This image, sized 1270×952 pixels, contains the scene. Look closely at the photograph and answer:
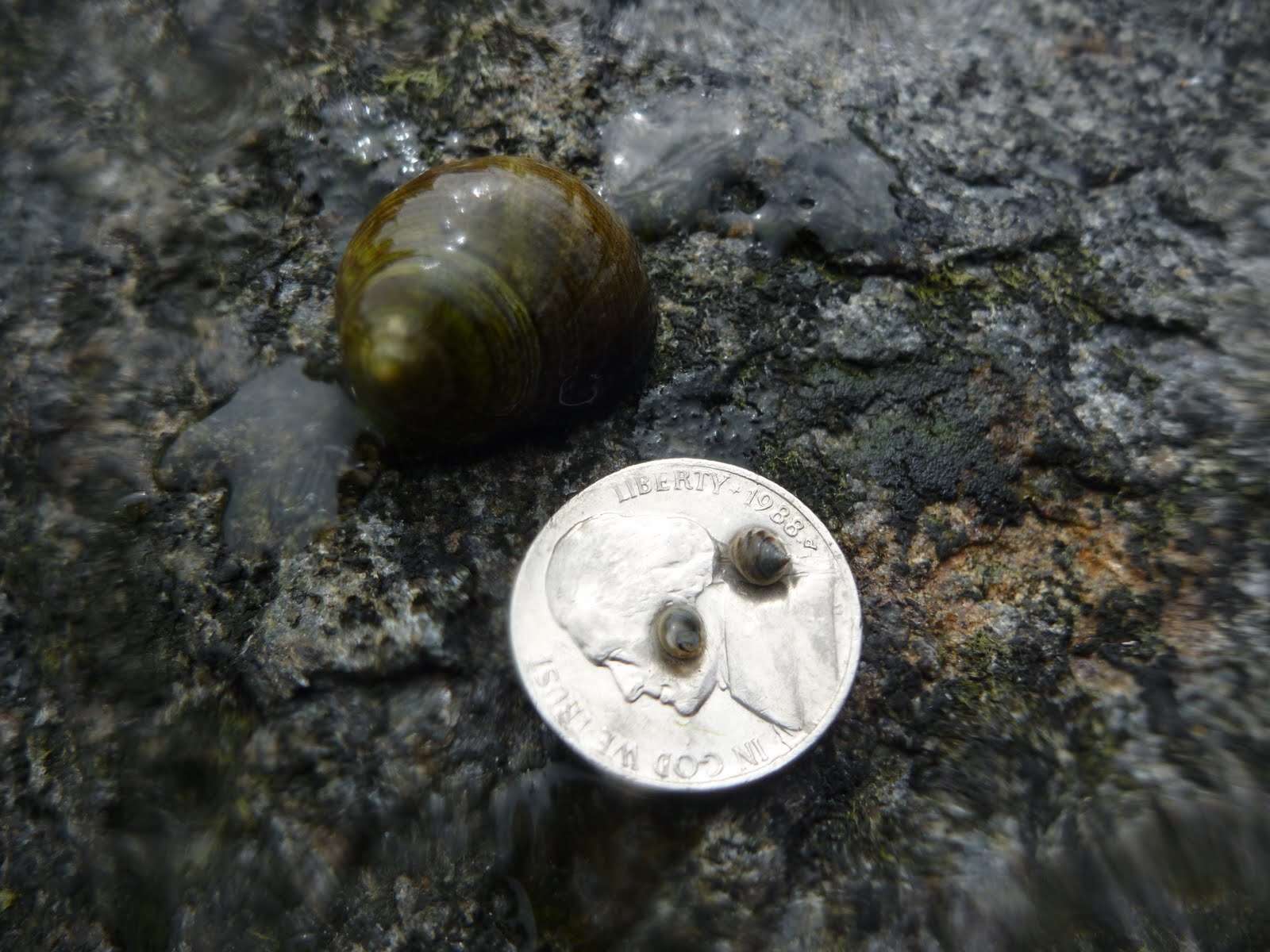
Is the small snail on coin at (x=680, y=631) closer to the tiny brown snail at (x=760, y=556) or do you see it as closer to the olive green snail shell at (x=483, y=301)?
the tiny brown snail at (x=760, y=556)

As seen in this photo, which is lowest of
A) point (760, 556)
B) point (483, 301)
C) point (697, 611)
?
point (697, 611)

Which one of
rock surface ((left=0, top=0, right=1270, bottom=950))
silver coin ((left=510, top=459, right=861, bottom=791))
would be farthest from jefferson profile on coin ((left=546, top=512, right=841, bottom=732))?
rock surface ((left=0, top=0, right=1270, bottom=950))

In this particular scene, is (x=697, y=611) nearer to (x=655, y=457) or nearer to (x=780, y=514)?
(x=780, y=514)

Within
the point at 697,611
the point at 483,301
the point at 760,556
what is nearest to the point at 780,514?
the point at 760,556

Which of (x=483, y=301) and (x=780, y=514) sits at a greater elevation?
(x=483, y=301)

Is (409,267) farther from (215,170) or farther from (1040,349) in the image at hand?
(1040,349)

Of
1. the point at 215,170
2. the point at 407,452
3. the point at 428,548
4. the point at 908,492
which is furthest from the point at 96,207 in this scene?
the point at 908,492

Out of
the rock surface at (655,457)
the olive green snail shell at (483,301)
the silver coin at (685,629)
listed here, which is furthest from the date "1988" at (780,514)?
the olive green snail shell at (483,301)
